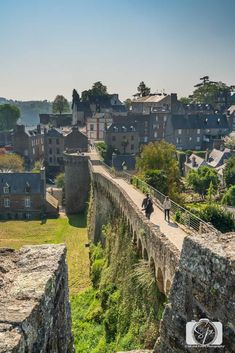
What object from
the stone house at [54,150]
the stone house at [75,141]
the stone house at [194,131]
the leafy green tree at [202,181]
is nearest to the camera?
the leafy green tree at [202,181]

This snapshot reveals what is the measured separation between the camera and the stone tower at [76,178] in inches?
1785

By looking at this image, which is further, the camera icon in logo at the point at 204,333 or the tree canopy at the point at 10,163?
the tree canopy at the point at 10,163

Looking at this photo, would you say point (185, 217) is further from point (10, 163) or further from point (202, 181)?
point (10, 163)

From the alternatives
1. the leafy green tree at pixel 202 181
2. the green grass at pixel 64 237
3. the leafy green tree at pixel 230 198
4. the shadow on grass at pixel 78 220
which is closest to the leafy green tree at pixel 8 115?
the green grass at pixel 64 237

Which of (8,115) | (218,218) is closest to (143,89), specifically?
(8,115)

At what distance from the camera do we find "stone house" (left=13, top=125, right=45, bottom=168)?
7531 cm

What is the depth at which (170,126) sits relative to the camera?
Result: 76.9 meters

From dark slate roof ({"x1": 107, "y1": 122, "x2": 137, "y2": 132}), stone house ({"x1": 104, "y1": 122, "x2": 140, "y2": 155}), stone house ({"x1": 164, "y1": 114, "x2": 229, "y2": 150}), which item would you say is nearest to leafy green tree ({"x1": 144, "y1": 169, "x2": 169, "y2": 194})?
stone house ({"x1": 104, "y1": 122, "x2": 140, "y2": 155})

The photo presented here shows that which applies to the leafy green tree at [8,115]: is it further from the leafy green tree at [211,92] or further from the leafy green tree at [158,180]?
the leafy green tree at [158,180]

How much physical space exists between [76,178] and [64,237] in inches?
371

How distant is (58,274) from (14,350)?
81.0 inches

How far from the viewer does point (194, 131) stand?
7762 centimetres

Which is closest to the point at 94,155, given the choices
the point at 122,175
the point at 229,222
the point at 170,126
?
the point at 122,175

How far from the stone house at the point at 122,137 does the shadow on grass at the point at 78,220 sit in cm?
1996
